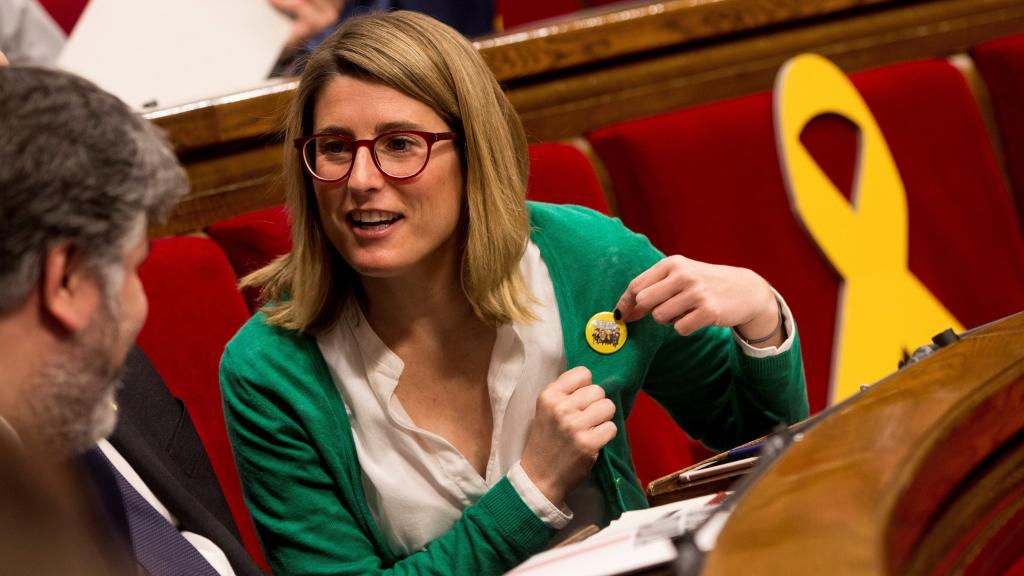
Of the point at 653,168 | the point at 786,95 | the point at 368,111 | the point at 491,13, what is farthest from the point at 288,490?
the point at 491,13

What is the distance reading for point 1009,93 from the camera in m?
1.67

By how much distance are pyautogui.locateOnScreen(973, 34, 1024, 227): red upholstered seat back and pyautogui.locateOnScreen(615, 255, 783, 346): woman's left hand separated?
838mm

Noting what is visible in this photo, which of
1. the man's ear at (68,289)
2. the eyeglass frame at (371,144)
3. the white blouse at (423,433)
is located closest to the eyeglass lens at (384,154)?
the eyeglass frame at (371,144)

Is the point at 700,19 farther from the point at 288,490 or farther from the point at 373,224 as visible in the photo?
the point at 288,490

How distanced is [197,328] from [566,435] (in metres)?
0.46

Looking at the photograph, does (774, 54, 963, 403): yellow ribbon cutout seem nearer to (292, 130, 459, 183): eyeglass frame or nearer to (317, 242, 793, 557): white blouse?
(317, 242, 793, 557): white blouse

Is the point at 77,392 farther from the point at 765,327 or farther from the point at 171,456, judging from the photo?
the point at 765,327

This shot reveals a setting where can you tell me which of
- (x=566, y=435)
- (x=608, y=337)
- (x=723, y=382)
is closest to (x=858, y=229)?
(x=723, y=382)

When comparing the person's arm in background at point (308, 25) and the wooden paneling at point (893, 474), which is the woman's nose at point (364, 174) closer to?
the wooden paneling at point (893, 474)

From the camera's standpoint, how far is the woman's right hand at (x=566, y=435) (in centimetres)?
93

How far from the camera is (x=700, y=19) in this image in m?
1.59

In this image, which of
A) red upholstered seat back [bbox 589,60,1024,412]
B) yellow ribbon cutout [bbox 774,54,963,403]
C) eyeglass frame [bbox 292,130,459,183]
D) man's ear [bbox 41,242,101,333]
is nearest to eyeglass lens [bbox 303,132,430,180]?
eyeglass frame [bbox 292,130,459,183]

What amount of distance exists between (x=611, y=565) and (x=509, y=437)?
1.49 feet

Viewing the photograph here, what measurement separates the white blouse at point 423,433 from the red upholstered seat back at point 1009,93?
829mm
